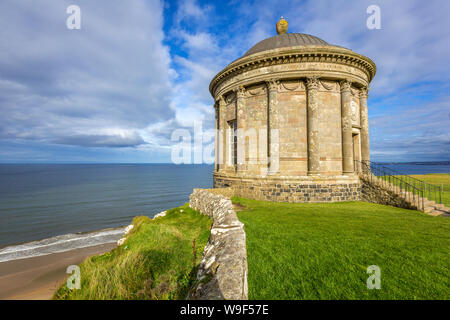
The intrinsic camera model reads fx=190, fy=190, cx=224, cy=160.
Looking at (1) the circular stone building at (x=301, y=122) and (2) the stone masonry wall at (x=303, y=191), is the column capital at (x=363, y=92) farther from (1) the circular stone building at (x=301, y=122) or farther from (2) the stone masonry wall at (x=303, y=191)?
(2) the stone masonry wall at (x=303, y=191)

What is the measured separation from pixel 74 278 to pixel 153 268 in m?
1.85

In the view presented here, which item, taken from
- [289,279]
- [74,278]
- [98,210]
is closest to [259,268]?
[289,279]

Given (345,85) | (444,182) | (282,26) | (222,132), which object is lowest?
(444,182)

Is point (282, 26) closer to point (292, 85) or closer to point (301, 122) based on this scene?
point (292, 85)

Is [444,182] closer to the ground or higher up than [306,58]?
closer to the ground

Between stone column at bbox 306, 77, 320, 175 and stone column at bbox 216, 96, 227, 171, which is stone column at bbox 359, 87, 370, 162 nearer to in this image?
stone column at bbox 306, 77, 320, 175

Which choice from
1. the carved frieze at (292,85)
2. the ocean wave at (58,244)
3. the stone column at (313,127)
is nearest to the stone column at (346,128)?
the stone column at (313,127)

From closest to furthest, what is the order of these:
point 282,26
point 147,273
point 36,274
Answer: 1. point 147,273
2. point 36,274
3. point 282,26

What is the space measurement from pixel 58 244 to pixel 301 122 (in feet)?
72.9

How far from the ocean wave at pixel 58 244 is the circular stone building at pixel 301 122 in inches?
536

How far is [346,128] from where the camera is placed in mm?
12922

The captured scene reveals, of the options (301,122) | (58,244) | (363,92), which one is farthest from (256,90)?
(58,244)

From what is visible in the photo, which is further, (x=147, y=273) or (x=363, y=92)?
(x=363, y=92)
